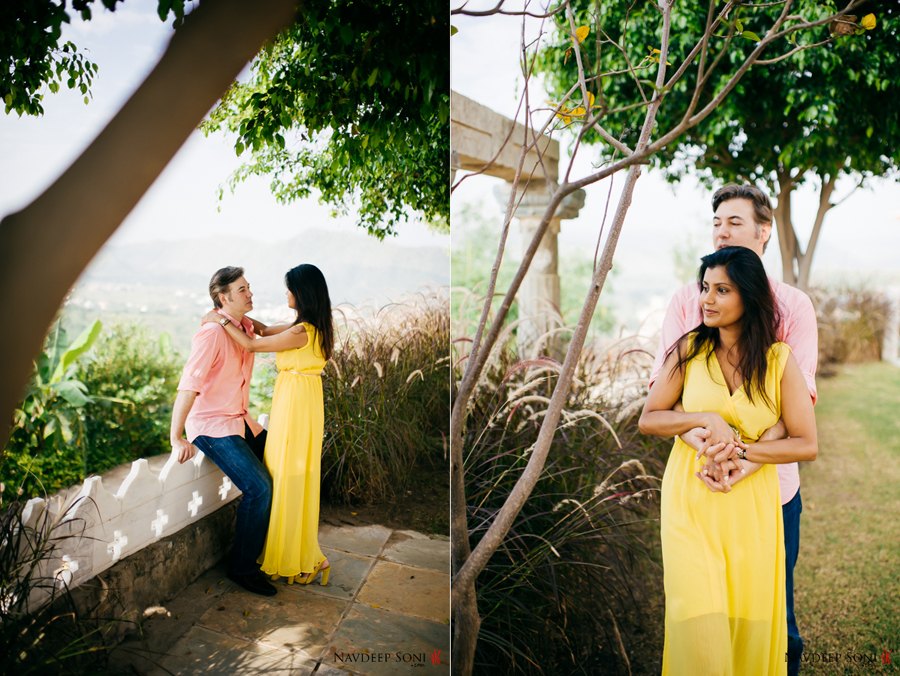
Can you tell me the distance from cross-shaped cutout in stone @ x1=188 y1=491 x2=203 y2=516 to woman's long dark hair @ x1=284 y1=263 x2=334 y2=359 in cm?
52

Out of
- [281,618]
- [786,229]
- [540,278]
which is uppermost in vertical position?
[786,229]

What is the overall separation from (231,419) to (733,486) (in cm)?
139

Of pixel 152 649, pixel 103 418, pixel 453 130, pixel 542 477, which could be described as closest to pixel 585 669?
pixel 542 477

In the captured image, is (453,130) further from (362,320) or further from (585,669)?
(585,669)

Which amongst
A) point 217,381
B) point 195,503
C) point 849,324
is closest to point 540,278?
point 217,381

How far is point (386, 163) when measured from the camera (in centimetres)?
198

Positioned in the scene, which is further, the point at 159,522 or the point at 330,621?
the point at 330,621

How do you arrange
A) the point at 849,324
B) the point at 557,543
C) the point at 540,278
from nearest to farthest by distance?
the point at 557,543 → the point at 540,278 → the point at 849,324

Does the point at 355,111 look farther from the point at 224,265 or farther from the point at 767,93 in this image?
the point at 767,93

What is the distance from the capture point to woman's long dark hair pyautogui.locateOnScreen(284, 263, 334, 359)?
6.03 feet

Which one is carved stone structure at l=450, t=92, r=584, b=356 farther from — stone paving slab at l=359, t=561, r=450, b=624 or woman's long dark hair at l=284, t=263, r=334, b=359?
stone paving slab at l=359, t=561, r=450, b=624

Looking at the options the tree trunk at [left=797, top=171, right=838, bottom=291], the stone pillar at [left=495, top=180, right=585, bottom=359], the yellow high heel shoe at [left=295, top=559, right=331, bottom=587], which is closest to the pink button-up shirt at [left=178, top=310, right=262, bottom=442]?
the yellow high heel shoe at [left=295, top=559, right=331, bottom=587]

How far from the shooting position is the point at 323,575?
1965 mm

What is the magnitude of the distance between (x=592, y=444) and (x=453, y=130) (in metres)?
1.38
